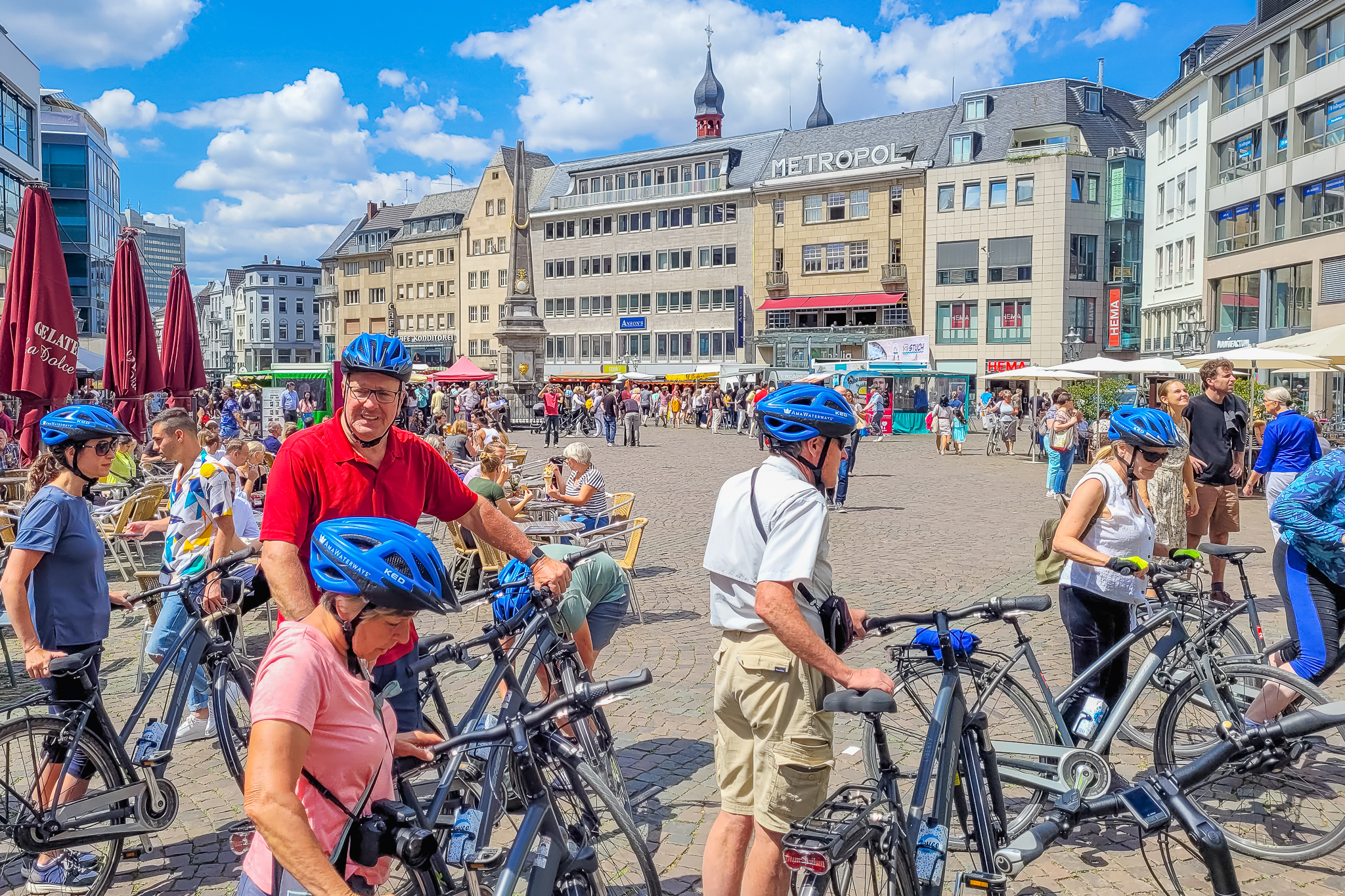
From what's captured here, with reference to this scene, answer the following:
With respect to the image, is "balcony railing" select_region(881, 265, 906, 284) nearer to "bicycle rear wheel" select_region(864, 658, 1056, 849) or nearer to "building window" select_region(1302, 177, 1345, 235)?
"building window" select_region(1302, 177, 1345, 235)

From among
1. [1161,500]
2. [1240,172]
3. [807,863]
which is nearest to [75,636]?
[807,863]

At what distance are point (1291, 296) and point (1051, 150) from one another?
1917 centimetres

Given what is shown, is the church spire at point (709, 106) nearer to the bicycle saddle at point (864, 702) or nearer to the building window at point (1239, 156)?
the building window at point (1239, 156)

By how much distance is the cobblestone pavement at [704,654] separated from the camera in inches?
169

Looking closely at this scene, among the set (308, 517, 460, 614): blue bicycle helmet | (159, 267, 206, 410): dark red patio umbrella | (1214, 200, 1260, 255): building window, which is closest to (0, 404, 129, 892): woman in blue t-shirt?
(308, 517, 460, 614): blue bicycle helmet

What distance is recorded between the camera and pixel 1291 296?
37.3 metres

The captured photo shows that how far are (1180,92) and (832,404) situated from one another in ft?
168

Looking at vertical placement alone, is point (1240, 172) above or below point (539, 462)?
above

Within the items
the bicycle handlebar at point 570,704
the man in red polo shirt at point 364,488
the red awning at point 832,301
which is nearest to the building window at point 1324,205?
the red awning at point 832,301

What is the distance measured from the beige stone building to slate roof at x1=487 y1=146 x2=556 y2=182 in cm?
2261

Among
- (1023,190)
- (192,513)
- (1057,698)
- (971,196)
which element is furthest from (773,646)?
(971,196)

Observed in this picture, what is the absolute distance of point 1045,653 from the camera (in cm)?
759

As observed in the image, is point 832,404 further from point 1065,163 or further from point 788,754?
point 1065,163

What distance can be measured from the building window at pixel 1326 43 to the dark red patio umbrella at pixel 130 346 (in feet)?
119
